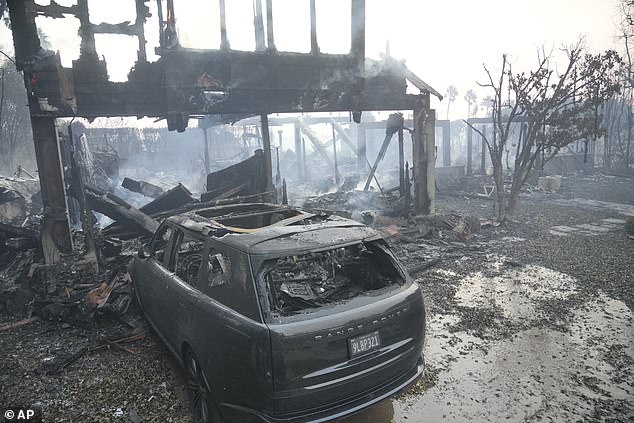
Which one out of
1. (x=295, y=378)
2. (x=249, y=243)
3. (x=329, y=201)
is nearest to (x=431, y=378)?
(x=295, y=378)

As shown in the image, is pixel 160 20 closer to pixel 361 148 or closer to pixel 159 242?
pixel 159 242

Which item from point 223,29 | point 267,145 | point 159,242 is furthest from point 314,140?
point 159,242

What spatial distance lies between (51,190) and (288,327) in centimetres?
728

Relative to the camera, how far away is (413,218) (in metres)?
11.4

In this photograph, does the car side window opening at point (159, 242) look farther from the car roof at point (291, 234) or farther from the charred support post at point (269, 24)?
the charred support post at point (269, 24)

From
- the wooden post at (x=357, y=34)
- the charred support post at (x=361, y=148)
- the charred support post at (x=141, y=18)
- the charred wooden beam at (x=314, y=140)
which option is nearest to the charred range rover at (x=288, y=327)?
the charred support post at (x=141, y=18)

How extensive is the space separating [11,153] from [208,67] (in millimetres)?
28959

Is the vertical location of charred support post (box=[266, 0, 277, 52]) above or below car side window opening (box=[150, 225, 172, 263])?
above

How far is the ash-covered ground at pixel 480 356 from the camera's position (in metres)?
3.65

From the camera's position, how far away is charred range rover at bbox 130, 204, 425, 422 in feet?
8.70

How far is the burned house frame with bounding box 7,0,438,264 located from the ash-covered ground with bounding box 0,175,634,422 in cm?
411

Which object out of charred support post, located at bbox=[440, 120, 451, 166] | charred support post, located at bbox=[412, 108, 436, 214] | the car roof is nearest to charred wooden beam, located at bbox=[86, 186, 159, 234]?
the car roof

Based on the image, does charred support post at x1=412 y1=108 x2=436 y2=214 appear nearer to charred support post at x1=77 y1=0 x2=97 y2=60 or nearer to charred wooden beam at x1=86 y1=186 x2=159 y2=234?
charred wooden beam at x1=86 y1=186 x2=159 y2=234

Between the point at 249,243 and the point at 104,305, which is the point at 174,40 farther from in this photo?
the point at 249,243
